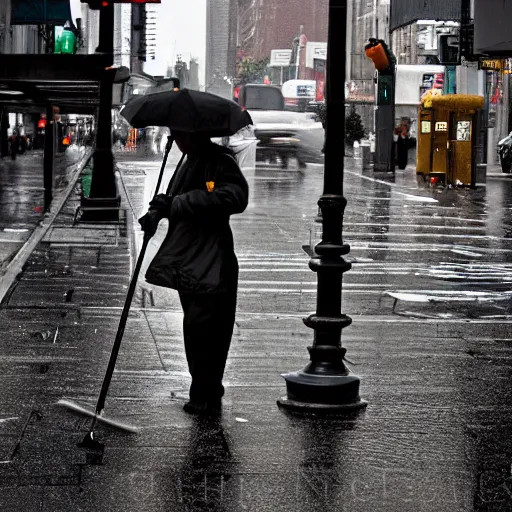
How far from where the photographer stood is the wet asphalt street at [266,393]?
6.54 m

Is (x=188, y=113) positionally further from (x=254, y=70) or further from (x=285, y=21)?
(x=285, y=21)

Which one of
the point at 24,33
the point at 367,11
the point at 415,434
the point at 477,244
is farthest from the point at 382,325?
the point at 367,11

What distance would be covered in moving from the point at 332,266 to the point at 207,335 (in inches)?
37.2

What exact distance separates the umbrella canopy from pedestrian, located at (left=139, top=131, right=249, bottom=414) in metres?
0.17

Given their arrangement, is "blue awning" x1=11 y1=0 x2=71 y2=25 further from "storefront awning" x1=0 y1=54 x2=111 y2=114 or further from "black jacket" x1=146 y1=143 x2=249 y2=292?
"black jacket" x1=146 y1=143 x2=249 y2=292

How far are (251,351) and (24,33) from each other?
80.5 metres

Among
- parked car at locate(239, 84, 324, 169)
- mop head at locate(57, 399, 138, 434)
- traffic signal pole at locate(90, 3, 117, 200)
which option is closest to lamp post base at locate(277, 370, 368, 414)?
mop head at locate(57, 399, 138, 434)

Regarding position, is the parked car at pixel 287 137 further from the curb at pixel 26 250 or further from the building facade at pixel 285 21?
the building facade at pixel 285 21

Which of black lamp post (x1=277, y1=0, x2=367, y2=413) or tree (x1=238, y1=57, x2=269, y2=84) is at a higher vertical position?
tree (x1=238, y1=57, x2=269, y2=84)

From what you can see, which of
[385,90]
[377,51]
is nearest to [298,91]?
[385,90]

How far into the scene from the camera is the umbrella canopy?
814 centimetres

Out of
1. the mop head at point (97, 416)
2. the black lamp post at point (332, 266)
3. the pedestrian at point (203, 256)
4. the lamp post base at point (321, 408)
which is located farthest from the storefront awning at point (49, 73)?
the mop head at point (97, 416)

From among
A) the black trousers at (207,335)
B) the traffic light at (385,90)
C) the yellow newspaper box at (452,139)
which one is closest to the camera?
the black trousers at (207,335)

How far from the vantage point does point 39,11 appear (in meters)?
50.0
